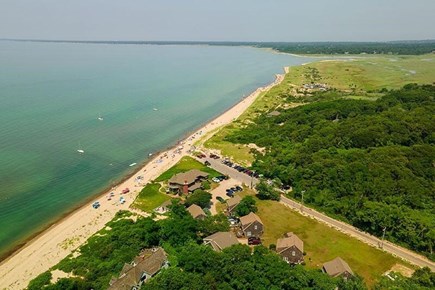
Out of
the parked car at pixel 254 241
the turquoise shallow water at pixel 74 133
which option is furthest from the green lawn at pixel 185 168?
the parked car at pixel 254 241

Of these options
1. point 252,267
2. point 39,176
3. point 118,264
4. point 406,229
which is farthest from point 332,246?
point 39,176

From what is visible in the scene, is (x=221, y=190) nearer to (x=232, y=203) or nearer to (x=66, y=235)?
(x=232, y=203)

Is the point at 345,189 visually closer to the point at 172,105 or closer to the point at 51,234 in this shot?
the point at 51,234

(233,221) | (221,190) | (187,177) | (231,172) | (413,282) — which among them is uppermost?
(413,282)

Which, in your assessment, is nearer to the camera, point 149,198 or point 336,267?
point 336,267

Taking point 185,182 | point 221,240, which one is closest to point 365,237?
point 221,240

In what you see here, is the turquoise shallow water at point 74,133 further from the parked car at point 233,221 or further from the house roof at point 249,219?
the house roof at point 249,219
